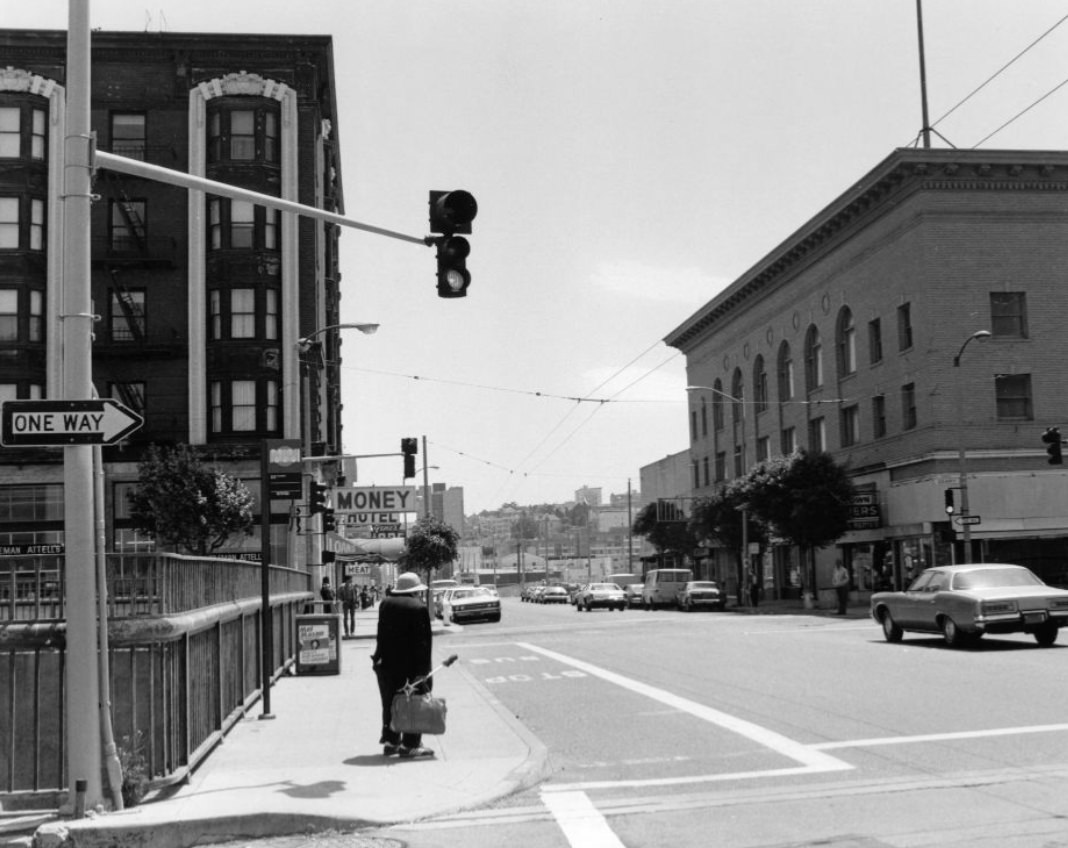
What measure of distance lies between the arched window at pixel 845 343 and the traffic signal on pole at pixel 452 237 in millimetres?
42753

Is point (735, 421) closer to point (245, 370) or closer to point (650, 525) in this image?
point (650, 525)

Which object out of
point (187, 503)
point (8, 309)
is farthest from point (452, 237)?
point (8, 309)

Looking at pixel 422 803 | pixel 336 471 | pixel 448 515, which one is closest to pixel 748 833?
pixel 422 803

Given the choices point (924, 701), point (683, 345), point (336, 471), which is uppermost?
point (683, 345)

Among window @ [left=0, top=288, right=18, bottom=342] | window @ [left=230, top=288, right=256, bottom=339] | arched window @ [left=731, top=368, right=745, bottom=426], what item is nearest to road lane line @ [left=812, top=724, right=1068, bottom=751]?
window @ [left=230, top=288, right=256, bottom=339]

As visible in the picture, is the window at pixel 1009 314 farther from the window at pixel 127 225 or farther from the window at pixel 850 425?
the window at pixel 127 225

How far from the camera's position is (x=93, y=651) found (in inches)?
354

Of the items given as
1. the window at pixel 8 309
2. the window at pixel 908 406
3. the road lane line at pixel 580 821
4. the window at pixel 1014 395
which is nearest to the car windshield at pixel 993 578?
the road lane line at pixel 580 821

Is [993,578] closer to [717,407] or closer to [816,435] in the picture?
[816,435]

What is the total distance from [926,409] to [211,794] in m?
39.5

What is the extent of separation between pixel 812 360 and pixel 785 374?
367cm

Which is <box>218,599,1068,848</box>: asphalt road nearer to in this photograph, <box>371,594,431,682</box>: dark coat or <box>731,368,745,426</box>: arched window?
<box>371,594,431,682</box>: dark coat

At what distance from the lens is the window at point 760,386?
6438 centimetres

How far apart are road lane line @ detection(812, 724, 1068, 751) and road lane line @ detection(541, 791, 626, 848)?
10.2 ft
